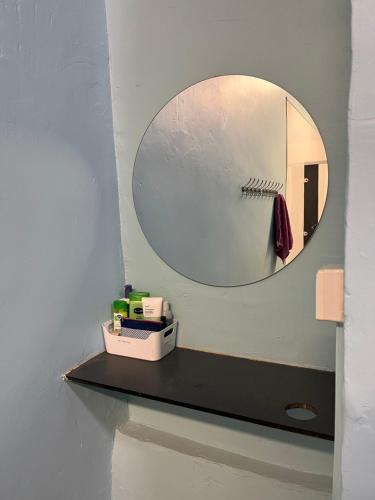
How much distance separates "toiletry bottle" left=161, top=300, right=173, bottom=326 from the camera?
1046 mm

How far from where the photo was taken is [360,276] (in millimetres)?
414

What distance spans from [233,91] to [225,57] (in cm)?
8

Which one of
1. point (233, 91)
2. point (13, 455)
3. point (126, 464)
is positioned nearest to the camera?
point (13, 455)

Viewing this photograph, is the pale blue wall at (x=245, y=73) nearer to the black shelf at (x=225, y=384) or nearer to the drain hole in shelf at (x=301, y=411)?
the black shelf at (x=225, y=384)

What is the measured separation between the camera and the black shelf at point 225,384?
0.76 meters

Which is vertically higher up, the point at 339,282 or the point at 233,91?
the point at 233,91

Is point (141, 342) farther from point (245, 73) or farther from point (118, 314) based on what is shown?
point (245, 73)

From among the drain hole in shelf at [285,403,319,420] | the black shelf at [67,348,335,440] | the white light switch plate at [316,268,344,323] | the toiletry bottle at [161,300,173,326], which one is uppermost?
the white light switch plate at [316,268,344,323]

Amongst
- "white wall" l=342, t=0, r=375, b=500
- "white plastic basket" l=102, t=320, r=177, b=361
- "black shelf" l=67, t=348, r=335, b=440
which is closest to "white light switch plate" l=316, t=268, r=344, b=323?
"white wall" l=342, t=0, r=375, b=500

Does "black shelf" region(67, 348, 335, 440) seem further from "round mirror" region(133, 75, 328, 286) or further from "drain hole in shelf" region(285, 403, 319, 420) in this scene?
"round mirror" region(133, 75, 328, 286)

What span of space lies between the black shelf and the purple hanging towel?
0.28 m

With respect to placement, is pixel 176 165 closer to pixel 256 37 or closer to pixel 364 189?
pixel 256 37

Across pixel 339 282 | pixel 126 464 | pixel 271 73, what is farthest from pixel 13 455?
pixel 271 73

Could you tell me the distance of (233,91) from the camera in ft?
3.05
